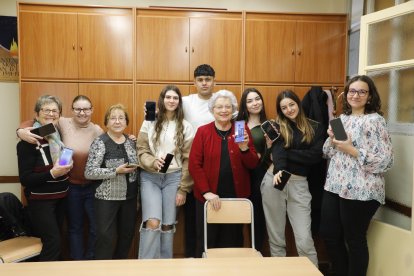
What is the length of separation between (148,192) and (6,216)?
1.19m

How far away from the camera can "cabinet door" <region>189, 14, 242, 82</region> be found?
3516 millimetres

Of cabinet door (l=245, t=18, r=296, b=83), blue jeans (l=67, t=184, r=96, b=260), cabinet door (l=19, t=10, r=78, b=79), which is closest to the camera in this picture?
blue jeans (l=67, t=184, r=96, b=260)

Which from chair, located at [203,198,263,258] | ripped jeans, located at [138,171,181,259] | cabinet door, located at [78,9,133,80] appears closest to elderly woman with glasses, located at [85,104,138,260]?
ripped jeans, located at [138,171,181,259]

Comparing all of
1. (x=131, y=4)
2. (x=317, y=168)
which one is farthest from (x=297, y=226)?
(x=131, y=4)

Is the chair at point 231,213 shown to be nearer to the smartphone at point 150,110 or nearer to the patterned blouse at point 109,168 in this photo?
the patterned blouse at point 109,168

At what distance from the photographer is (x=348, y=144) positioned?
2.37 m

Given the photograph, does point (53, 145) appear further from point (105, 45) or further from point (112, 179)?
point (105, 45)

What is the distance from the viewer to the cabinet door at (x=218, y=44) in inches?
138

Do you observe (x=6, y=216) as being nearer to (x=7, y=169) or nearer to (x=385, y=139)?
(x=7, y=169)

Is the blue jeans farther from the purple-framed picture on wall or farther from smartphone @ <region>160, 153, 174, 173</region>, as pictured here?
the purple-framed picture on wall

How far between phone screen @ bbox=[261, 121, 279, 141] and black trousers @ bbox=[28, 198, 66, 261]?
5.58ft

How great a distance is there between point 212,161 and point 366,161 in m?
1.06

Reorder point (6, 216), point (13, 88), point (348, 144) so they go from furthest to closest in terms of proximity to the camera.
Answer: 1. point (13, 88)
2. point (6, 216)
3. point (348, 144)

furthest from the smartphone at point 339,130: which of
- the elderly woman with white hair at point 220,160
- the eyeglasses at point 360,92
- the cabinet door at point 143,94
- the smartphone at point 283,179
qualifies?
the cabinet door at point 143,94
